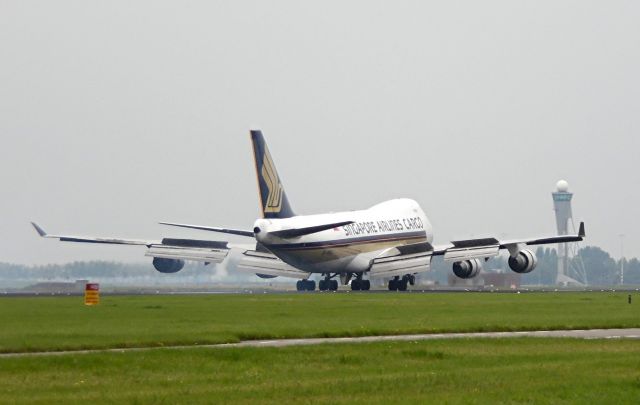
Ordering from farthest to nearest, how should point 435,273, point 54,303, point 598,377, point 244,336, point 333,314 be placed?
point 435,273, point 54,303, point 333,314, point 244,336, point 598,377

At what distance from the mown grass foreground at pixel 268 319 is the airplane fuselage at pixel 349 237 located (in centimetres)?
1899

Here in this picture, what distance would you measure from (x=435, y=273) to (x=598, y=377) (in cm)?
16086

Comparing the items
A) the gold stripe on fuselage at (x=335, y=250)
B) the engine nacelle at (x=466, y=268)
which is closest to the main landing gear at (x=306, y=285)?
the gold stripe on fuselage at (x=335, y=250)

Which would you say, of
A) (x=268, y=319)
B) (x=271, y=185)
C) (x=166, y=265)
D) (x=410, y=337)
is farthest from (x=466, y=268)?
(x=410, y=337)

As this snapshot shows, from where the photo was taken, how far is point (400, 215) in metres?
107

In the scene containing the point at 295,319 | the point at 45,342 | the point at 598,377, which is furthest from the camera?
the point at 295,319

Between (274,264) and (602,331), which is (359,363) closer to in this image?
(602,331)

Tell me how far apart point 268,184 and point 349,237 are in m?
8.61

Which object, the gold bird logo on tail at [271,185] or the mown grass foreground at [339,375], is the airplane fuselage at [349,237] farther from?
the mown grass foreground at [339,375]

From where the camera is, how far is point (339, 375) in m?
28.8

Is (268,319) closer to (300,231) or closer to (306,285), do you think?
(300,231)

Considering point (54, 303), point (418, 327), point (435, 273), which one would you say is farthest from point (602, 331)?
point (435, 273)

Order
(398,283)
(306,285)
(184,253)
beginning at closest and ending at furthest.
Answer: (184,253) → (398,283) → (306,285)

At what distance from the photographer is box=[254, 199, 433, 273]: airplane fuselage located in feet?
304
